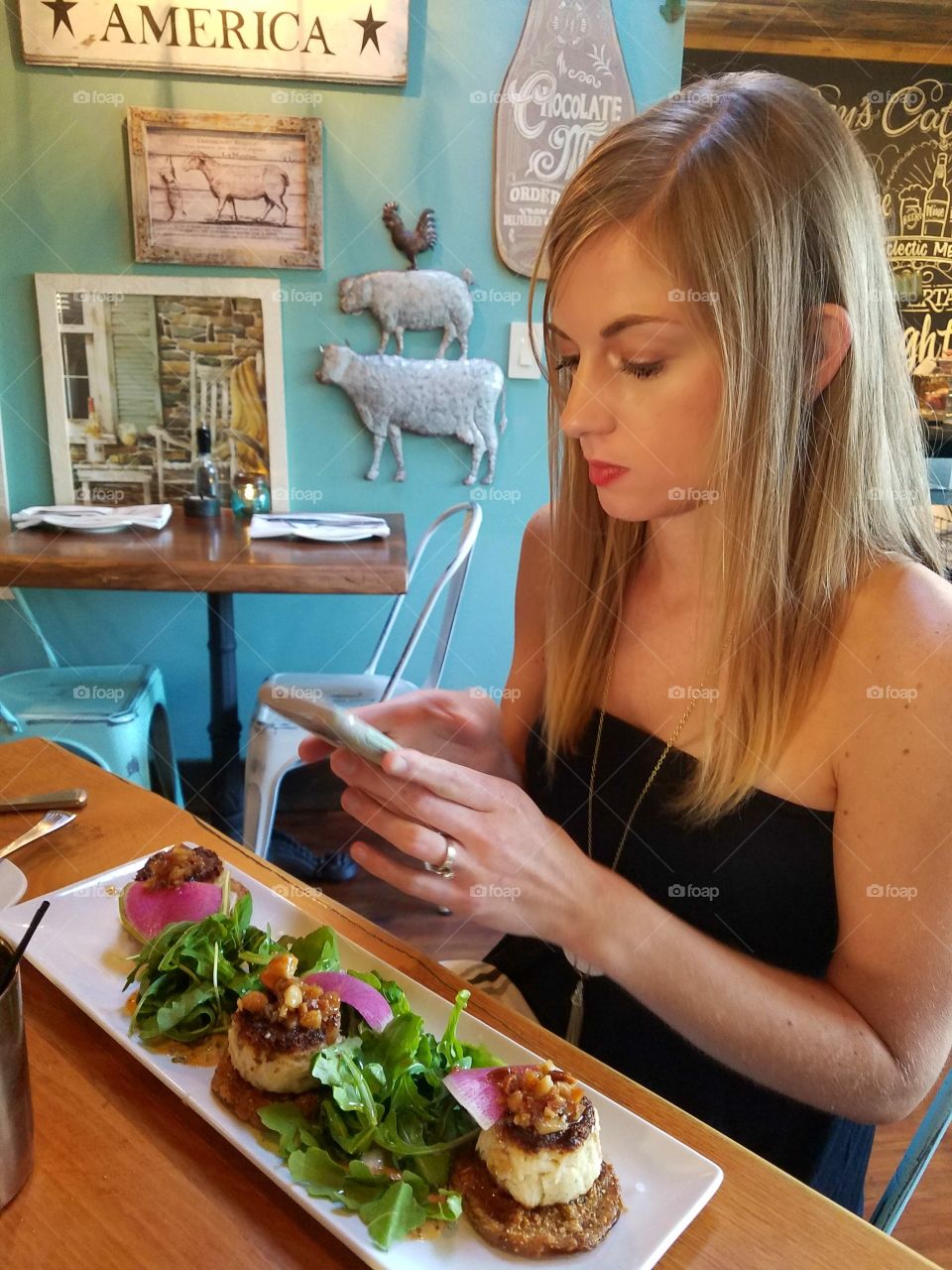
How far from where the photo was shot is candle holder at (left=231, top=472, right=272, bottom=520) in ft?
8.85

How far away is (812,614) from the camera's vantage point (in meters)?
0.95

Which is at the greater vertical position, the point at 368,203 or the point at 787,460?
the point at 368,203

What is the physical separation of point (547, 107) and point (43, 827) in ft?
8.09

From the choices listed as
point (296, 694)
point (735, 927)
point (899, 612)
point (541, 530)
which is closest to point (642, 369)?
point (899, 612)

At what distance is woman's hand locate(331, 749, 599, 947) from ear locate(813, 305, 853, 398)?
1.67ft

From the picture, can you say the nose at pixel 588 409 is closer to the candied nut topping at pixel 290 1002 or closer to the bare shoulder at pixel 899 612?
the bare shoulder at pixel 899 612

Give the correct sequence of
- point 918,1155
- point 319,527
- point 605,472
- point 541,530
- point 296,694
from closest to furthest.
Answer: point 918,1155 → point 605,472 → point 541,530 → point 296,694 → point 319,527

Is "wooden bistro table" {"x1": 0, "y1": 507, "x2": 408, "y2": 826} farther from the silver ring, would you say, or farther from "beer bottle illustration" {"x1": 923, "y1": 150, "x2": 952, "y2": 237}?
"beer bottle illustration" {"x1": 923, "y1": 150, "x2": 952, "y2": 237}

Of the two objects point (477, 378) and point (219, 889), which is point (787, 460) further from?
point (477, 378)

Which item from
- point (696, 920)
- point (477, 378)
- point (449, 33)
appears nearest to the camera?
point (696, 920)

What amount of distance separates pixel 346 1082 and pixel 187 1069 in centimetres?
14

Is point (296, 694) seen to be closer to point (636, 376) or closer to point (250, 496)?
point (250, 496)

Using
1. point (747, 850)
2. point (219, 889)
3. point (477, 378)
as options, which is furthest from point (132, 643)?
point (747, 850)

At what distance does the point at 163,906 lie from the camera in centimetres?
84
